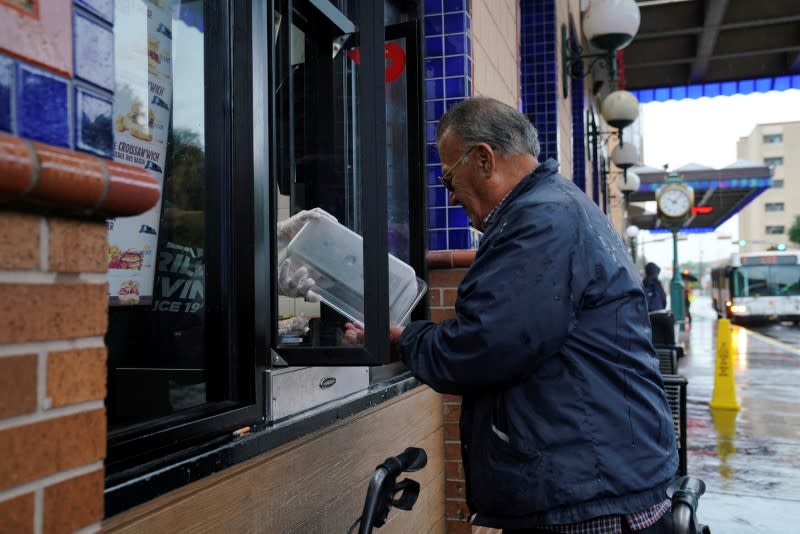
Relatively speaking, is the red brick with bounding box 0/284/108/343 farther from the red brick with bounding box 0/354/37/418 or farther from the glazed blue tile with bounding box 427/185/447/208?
the glazed blue tile with bounding box 427/185/447/208

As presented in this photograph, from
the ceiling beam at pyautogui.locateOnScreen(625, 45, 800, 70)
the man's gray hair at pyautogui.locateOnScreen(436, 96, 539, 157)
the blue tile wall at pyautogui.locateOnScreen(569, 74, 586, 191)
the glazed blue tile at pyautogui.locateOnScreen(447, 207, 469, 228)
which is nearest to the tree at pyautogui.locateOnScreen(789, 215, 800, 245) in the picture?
the ceiling beam at pyautogui.locateOnScreen(625, 45, 800, 70)

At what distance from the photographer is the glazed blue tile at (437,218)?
13.1 ft

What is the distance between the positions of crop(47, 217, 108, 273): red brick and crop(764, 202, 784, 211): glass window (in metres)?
97.3

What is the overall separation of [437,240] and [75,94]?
9.85 feet

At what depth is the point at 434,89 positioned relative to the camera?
402 cm

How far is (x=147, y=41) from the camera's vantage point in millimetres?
2201

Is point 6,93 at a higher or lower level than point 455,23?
lower

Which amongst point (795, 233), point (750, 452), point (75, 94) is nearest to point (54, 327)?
point (75, 94)

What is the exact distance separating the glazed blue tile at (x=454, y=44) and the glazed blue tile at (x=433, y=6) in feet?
0.54

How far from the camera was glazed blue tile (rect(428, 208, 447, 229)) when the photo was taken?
4008 millimetres

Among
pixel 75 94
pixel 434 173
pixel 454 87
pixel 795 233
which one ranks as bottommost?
pixel 75 94

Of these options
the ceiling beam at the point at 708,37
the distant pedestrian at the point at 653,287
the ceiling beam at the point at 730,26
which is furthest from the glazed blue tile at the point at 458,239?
the ceiling beam at the point at 730,26

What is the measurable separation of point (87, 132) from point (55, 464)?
0.52 meters

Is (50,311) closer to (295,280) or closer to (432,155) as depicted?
(295,280)
